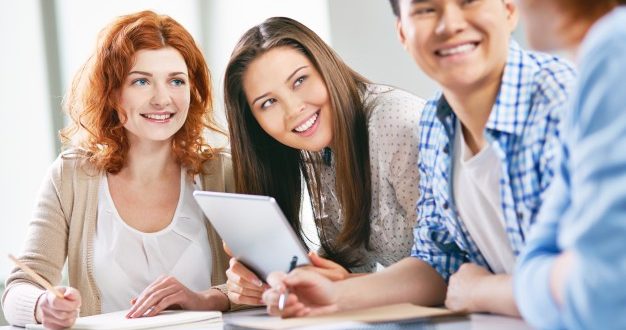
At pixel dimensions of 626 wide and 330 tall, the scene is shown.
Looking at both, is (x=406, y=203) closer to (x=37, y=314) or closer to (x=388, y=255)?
(x=388, y=255)

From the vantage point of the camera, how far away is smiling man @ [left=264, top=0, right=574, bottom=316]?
1.31 meters

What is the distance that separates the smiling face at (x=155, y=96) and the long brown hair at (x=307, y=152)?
25cm

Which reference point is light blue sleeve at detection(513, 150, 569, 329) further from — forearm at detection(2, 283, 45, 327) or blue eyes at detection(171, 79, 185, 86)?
blue eyes at detection(171, 79, 185, 86)

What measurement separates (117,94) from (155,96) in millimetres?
136

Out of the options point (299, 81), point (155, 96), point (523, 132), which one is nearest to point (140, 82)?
point (155, 96)

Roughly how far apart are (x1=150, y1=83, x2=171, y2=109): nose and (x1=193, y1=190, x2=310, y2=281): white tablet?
62 cm

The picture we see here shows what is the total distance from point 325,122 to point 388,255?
0.36 m

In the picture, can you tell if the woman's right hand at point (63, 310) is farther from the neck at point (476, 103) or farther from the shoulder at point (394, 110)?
the neck at point (476, 103)

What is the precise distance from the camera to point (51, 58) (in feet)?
13.4

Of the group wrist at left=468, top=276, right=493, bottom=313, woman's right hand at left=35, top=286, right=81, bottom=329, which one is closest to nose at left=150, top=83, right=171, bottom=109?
woman's right hand at left=35, top=286, right=81, bottom=329

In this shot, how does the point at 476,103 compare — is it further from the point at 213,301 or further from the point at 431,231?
the point at 213,301

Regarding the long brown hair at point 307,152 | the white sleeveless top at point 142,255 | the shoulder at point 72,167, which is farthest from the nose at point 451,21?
the shoulder at point 72,167

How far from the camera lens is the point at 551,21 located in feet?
2.90

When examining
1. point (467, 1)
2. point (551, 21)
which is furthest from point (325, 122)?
point (551, 21)
